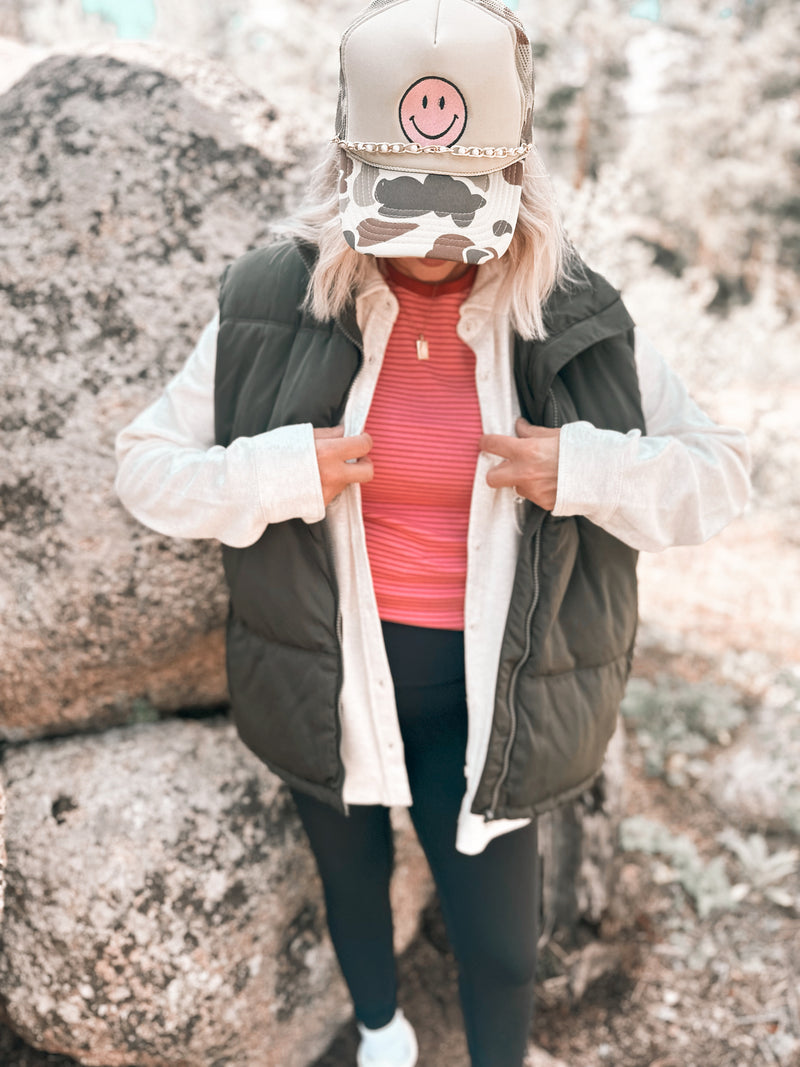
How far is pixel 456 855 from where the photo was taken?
70.5 inches

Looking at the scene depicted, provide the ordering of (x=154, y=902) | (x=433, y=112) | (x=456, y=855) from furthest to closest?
1. (x=154, y=902)
2. (x=456, y=855)
3. (x=433, y=112)

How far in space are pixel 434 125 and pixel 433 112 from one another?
21 millimetres

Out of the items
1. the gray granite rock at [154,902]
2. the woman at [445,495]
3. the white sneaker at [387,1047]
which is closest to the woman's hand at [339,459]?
the woman at [445,495]

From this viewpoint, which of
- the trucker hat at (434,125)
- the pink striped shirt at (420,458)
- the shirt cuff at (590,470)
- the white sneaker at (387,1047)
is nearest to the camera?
the trucker hat at (434,125)

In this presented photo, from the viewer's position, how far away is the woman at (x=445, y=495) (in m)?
1.55

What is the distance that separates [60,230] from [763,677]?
3.48 meters

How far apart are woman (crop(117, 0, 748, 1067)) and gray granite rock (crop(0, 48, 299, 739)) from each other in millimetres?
397

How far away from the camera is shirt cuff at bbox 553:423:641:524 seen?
60.4 inches

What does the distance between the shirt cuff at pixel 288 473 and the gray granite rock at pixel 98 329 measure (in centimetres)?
67

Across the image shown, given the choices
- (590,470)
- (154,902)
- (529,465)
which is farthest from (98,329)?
(154,902)

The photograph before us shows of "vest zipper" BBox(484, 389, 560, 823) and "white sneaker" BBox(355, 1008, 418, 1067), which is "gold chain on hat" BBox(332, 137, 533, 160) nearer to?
"vest zipper" BBox(484, 389, 560, 823)

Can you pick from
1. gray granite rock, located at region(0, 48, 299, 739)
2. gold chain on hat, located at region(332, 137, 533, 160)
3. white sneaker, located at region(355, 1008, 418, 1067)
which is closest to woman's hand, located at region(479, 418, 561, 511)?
gold chain on hat, located at region(332, 137, 533, 160)

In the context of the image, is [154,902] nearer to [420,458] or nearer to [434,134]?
[420,458]

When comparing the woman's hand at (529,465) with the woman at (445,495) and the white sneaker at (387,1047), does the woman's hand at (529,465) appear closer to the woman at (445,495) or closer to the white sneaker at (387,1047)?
the woman at (445,495)
